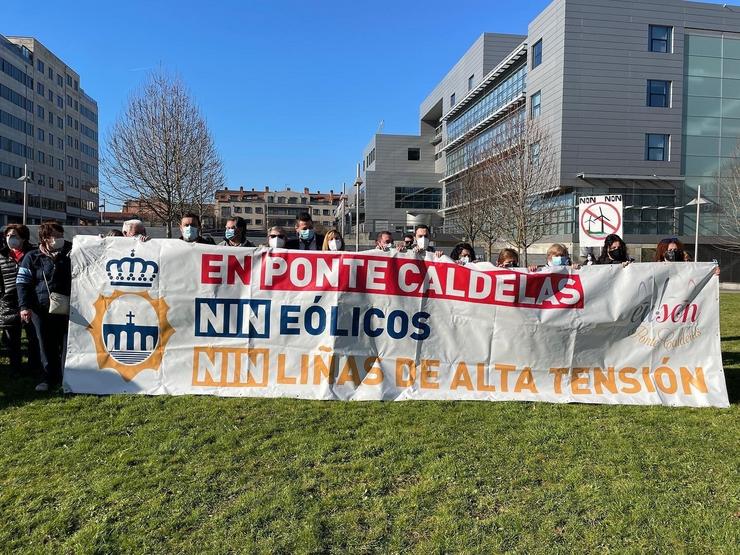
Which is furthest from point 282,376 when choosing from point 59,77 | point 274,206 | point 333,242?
point 274,206

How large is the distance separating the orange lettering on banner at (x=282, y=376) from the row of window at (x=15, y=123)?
83.4 metres

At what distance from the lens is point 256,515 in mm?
3258

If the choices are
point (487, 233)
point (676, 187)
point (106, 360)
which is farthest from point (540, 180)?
point (106, 360)

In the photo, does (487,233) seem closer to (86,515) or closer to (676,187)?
(676,187)

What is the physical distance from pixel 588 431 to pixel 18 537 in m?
4.47

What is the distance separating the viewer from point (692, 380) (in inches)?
228

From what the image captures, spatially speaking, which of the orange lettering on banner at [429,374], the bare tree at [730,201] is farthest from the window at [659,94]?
Result: the orange lettering on banner at [429,374]

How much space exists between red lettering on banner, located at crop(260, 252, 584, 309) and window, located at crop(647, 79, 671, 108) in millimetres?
39980

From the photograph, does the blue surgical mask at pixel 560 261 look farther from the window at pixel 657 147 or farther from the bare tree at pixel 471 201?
the window at pixel 657 147

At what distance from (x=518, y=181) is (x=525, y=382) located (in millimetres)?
24182

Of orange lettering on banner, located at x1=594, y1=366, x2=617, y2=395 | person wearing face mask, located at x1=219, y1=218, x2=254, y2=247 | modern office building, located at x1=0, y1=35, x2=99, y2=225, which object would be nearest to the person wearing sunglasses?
person wearing face mask, located at x1=219, y1=218, x2=254, y2=247

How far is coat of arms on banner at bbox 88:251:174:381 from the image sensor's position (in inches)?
227

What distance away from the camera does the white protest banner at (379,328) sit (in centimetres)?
572

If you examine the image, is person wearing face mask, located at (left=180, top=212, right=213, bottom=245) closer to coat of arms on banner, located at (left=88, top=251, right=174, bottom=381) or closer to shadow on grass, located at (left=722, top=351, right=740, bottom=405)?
coat of arms on banner, located at (left=88, top=251, right=174, bottom=381)
